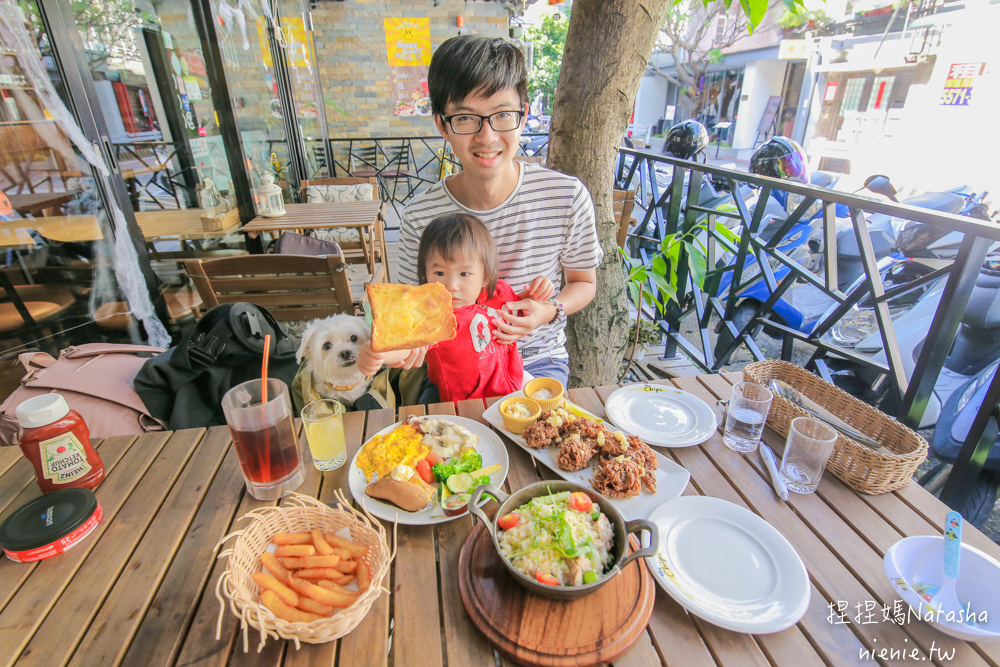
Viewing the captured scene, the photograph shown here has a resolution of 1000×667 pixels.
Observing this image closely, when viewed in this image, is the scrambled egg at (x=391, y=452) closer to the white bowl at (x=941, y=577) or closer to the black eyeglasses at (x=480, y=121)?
the white bowl at (x=941, y=577)

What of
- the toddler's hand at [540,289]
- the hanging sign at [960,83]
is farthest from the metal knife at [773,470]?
the hanging sign at [960,83]

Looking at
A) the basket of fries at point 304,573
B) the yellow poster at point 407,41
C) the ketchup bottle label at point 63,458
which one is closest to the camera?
the basket of fries at point 304,573

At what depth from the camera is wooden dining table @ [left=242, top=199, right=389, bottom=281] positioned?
4.43 m

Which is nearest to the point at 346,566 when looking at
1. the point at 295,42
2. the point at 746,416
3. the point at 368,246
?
the point at 746,416

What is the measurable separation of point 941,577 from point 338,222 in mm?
4563

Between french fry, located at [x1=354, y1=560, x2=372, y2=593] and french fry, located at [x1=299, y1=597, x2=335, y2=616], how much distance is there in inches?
2.5

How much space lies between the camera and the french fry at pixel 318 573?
3.13ft

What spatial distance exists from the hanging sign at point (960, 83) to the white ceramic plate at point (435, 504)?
17963mm

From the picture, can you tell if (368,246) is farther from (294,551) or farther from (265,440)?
(294,551)

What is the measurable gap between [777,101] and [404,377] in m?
24.2

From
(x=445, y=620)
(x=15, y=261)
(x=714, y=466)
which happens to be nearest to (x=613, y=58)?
(x=714, y=466)

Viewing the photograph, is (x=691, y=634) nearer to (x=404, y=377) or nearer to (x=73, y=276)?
(x=404, y=377)

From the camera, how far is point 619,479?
3.97 feet

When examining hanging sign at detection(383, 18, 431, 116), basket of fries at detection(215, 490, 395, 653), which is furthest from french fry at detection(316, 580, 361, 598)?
hanging sign at detection(383, 18, 431, 116)
